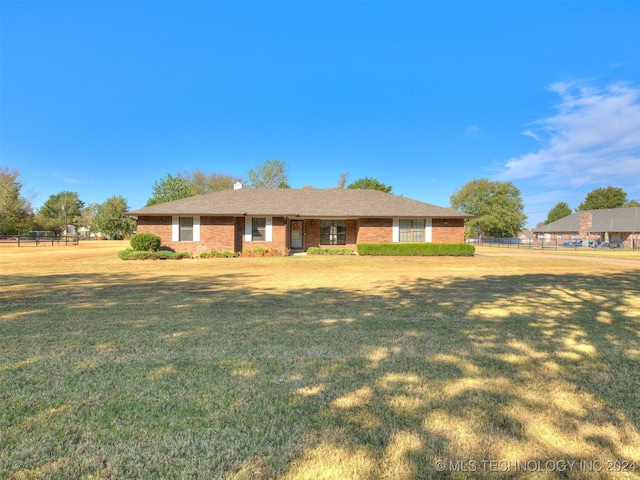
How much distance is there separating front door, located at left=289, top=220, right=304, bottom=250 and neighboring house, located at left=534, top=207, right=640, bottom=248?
37.1 metres

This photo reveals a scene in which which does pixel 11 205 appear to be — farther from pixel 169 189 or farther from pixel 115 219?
pixel 169 189

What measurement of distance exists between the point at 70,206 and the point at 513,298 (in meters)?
83.0

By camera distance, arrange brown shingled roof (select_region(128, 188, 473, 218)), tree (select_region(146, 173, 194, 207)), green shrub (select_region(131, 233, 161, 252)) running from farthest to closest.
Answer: tree (select_region(146, 173, 194, 207)), brown shingled roof (select_region(128, 188, 473, 218)), green shrub (select_region(131, 233, 161, 252))

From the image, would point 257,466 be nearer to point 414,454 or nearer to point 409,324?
point 414,454

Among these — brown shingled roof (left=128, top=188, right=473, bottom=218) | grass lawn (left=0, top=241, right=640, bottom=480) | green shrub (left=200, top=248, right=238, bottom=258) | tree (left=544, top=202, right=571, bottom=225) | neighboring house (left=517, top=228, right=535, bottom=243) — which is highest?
tree (left=544, top=202, right=571, bottom=225)

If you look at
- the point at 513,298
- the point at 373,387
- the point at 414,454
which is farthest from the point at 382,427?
the point at 513,298

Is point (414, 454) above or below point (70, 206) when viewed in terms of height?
below

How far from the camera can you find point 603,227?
45.1 meters

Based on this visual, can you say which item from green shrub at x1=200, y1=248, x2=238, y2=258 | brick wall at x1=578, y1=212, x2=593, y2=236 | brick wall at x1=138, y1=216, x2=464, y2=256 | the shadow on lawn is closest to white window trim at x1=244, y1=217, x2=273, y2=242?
brick wall at x1=138, y1=216, x2=464, y2=256

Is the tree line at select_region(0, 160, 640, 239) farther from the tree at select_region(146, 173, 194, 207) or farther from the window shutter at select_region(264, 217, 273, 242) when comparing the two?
the window shutter at select_region(264, 217, 273, 242)

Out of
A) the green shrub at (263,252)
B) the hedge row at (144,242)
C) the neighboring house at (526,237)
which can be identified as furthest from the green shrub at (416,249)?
the neighboring house at (526,237)

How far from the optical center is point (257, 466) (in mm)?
1955

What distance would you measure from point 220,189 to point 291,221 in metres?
29.7

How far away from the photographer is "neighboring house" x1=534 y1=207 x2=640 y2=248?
139 feet
